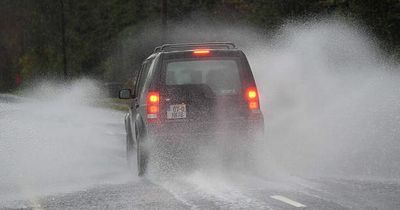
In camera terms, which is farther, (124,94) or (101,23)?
(101,23)

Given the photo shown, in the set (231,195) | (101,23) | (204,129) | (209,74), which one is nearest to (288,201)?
(231,195)

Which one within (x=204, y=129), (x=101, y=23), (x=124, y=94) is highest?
(x=101, y=23)

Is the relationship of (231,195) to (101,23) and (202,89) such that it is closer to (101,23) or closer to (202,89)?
(202,89)

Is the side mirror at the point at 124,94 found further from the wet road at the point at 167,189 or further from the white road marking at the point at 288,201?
the white road marking at the point at 288,201

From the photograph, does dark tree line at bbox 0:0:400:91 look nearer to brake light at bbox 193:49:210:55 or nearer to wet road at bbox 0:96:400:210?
wet road at bbox 0:96:400:210

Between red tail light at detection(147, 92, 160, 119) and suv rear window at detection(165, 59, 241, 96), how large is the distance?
0.81ft

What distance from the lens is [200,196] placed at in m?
10.5

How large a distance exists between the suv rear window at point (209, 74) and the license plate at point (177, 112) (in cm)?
35

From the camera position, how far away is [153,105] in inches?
503

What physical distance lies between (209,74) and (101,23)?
6734 cm

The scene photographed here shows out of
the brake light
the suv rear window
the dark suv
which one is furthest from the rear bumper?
the brake light

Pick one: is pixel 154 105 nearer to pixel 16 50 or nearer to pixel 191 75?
pixel 191 75

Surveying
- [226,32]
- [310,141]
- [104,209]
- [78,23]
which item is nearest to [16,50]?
[78,23]

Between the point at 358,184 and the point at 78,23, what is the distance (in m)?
75.5
